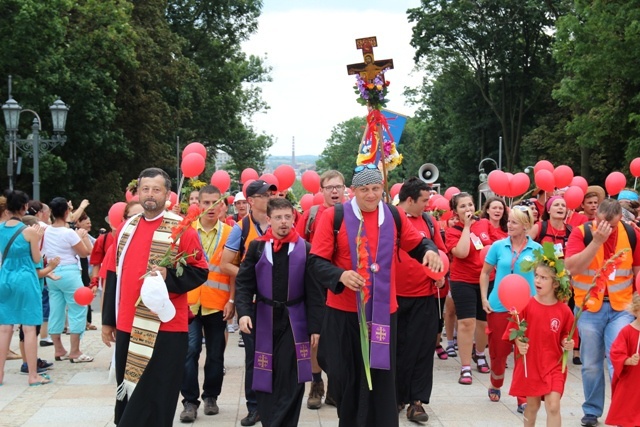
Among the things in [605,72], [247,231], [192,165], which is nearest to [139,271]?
[247,231]

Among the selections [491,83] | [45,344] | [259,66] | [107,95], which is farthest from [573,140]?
[45,344]

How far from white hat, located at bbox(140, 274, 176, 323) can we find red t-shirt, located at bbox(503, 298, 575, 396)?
2835 mm

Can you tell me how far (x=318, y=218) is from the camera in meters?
8.97

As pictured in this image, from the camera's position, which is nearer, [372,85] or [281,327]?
[281,327]

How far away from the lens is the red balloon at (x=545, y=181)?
1204cm

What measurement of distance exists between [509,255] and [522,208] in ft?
1.68

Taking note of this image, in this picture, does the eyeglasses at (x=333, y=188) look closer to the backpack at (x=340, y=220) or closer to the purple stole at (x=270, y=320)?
the purple stole at (x=270, y=320)

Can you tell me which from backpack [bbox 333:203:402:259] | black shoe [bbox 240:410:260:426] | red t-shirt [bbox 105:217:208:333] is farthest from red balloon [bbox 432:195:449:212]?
red t-shirt [bbox 105:217:208:333]

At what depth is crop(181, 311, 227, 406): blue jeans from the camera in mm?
7805

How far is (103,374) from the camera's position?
1004 cm

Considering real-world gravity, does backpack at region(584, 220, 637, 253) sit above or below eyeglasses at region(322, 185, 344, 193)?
below

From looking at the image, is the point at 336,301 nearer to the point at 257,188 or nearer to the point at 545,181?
the point at 257,188

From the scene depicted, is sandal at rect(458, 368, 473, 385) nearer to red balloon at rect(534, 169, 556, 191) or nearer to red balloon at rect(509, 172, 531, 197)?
red balloon at rect(509, 172, 531, 197)

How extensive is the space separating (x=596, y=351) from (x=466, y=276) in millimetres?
2248
